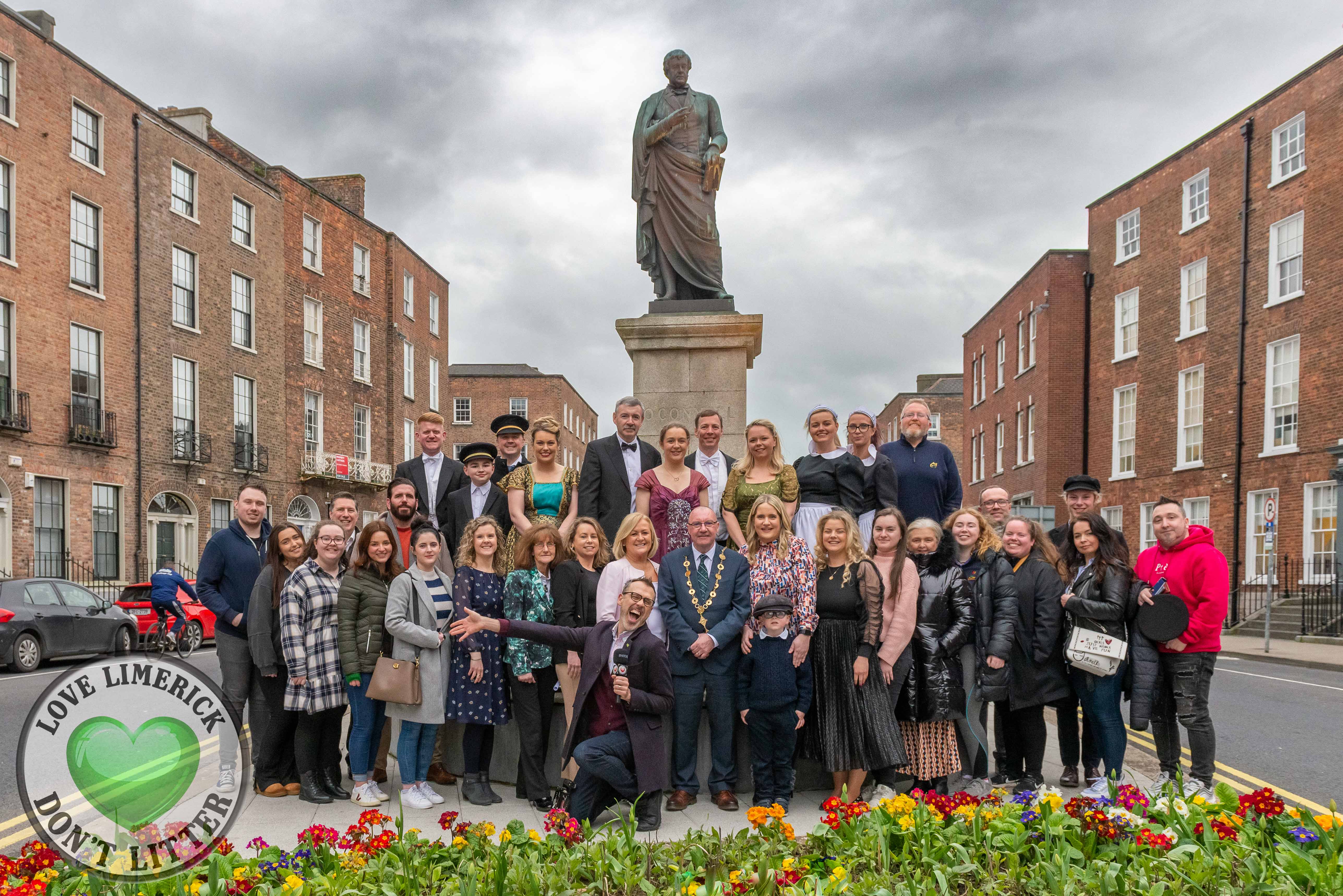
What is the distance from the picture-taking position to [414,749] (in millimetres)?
5684

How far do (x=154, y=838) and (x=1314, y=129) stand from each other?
26.5 metres

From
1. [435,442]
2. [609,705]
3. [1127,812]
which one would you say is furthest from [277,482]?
[1127,812]

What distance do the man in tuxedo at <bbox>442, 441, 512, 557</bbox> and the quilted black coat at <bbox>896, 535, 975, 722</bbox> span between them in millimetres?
2949

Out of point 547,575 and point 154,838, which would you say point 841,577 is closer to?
point 547,575

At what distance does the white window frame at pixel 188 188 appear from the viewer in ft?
79.8

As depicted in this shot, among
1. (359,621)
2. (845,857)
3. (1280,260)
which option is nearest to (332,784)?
(359,621)

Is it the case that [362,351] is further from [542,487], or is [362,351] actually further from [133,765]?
[133,765]

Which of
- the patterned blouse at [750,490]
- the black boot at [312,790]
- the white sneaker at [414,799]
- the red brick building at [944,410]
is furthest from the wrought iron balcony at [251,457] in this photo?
Result: the red brick building at [944,410]

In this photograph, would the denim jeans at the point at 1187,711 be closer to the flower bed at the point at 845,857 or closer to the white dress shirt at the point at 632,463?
the flower bed at the point at 845,857

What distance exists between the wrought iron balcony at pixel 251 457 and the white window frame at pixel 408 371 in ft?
30.1

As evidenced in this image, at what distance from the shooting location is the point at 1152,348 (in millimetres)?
27109

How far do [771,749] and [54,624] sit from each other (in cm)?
1257

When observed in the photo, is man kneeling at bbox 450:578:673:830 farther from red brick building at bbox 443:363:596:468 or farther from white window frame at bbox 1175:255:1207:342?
red brick building at bbox 443:363:596:468

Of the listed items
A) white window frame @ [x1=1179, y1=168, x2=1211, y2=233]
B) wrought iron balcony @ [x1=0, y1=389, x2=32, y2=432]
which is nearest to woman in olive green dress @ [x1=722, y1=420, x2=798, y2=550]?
wrought iron balcony @ [x1=0, y1=389, x2=32, y2=432]
